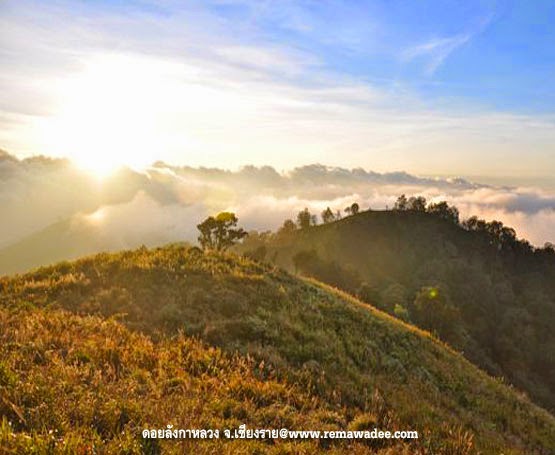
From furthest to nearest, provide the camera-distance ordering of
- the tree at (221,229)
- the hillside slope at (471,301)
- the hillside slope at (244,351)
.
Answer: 1. the hillside slope at (471,301)
2. the tree at (221,229)
3. the hillside slope at (244,351)

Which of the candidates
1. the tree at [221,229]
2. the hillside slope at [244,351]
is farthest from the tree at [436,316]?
the hillside slope at [244,351]

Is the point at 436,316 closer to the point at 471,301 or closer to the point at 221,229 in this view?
the point at 221,229

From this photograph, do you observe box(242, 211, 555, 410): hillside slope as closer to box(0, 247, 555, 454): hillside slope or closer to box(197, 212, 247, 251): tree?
box(197, 212, 247, 251): tree

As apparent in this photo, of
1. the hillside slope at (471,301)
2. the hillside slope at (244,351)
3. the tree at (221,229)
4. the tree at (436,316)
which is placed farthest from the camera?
the hillside slope at (471,301)

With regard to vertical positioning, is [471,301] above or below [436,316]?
below

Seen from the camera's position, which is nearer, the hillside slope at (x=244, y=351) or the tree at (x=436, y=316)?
the hillside slope at (x=244, y=351)

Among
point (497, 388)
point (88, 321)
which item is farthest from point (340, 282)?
point (88, 321)

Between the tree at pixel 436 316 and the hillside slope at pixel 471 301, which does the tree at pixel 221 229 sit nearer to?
the hillside slope at pixel 471 301

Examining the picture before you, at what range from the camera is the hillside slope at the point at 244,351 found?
8555 millimetres

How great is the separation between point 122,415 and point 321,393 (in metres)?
5.21

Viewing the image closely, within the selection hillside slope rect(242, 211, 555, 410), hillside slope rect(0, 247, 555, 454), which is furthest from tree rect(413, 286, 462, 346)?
hillside slope rect(0, 247, 555, 454)

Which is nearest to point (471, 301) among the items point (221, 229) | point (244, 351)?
point (221, 229)

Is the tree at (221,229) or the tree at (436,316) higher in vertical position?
the tree at (221,229)

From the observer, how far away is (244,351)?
12539mm
